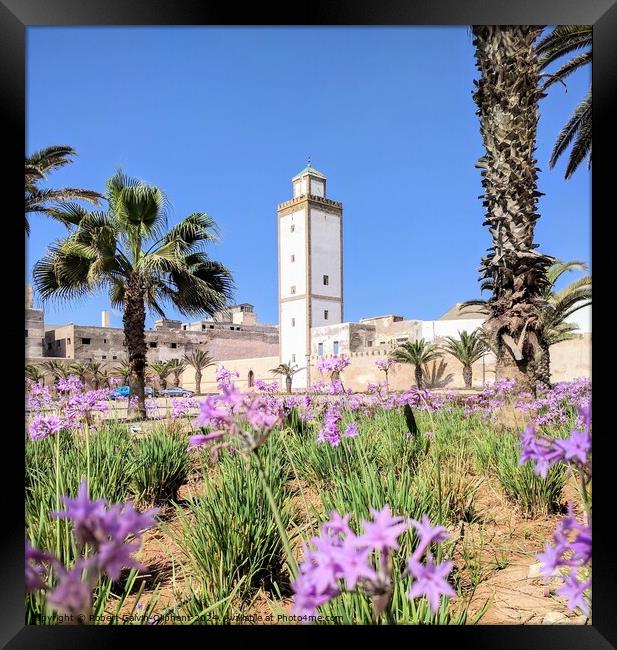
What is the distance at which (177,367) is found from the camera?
925 cm

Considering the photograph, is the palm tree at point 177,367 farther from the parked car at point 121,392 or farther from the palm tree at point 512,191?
the palm tree at point 512,191

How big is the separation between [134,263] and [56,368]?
5.71 ft

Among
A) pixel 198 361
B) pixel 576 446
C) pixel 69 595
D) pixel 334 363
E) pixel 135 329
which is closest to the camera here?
pixel 69 595

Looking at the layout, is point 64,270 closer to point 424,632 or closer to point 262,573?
point 262,573

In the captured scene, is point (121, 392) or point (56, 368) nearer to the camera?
point (121, 392)

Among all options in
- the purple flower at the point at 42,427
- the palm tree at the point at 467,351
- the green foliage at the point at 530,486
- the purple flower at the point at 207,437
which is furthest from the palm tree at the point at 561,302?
the purple flower at the point at 207,437

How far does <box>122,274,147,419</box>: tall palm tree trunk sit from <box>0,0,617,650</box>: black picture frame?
4.08 m

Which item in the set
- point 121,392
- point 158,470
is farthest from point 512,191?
A: point 121,392

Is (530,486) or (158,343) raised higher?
(158,343)

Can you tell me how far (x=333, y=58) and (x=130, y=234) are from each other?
479 cm

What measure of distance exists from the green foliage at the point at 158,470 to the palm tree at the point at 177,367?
19.7ft

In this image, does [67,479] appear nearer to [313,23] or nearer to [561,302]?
[313,23]

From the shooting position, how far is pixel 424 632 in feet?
4.33
